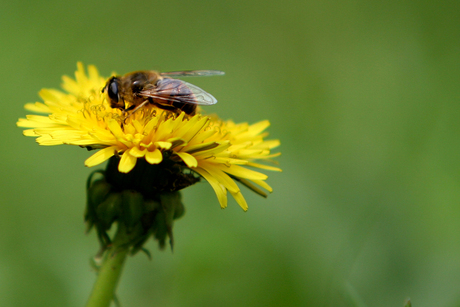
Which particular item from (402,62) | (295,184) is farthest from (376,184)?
(402,62)

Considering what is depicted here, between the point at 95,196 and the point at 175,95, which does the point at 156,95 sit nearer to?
the point at 175,95

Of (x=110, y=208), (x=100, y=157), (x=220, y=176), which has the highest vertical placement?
(x=220, y=176)

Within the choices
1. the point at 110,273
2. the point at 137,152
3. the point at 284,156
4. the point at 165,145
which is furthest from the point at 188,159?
the point at 284,156

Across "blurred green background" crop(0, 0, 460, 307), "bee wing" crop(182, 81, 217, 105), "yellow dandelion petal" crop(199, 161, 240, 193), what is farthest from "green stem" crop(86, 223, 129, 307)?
"blurred green background" crop(0, 0, 460, 307)

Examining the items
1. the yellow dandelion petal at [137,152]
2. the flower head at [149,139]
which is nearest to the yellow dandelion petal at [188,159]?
the flower head at [149,139]

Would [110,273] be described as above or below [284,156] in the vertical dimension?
below

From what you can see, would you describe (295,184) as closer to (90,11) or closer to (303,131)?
(303,131)

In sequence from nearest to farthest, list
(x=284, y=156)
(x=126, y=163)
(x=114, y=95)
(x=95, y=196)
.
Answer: (x=126, y=163) < (x=95, y=196) < (x=114, y=95) < (x=284, y=156)
